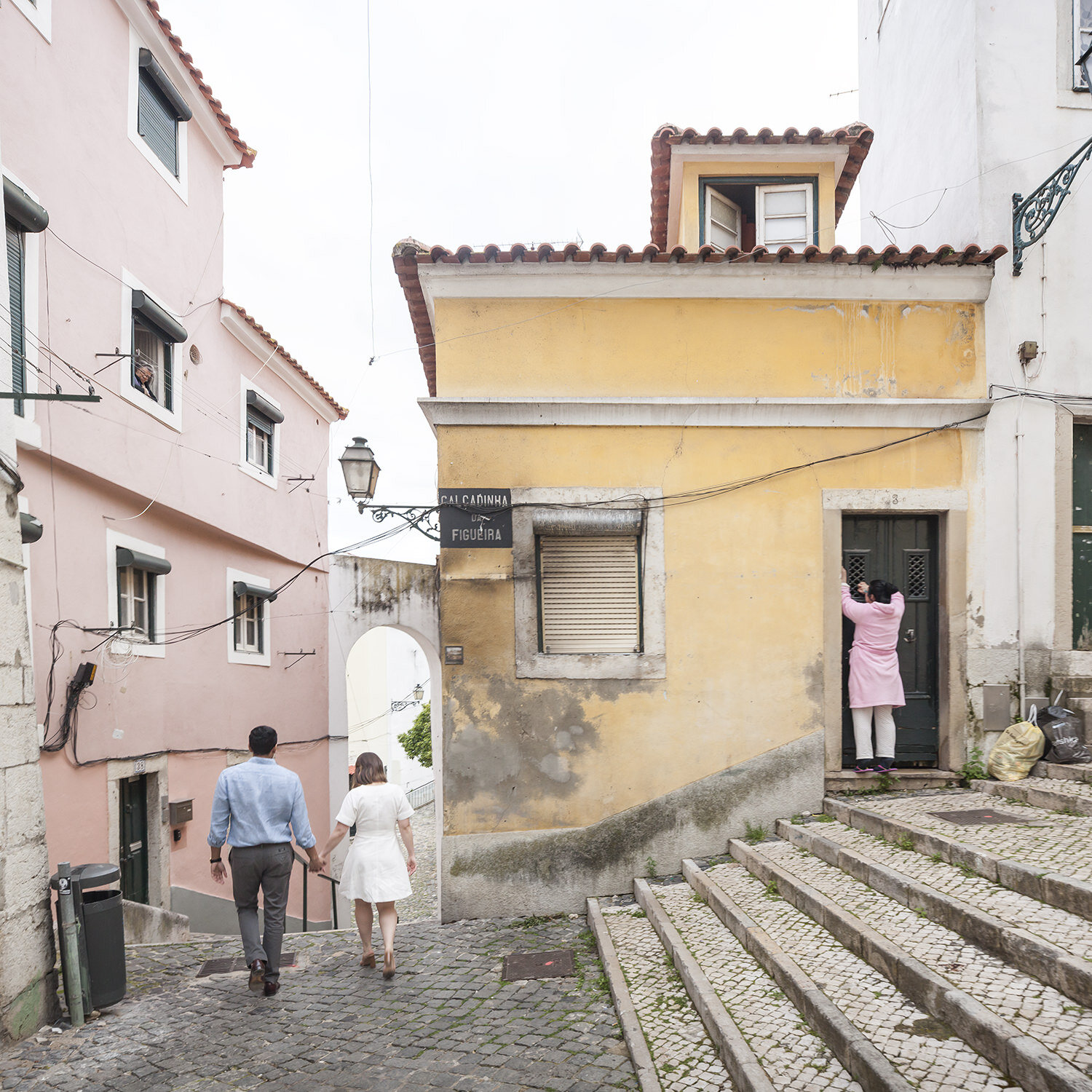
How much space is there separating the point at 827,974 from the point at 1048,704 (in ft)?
13.9

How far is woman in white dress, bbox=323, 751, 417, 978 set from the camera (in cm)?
541

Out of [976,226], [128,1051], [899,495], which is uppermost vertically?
[976,226]

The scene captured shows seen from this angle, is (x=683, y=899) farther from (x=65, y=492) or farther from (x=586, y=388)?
(x=65, y=492)

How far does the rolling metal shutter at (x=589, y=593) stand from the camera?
22.9 feet

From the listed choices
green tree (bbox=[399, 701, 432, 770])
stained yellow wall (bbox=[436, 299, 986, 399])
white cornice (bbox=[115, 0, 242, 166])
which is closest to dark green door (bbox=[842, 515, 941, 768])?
stained yellow wall (bbox=[436, 299, 986, 399])

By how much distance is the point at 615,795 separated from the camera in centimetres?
670

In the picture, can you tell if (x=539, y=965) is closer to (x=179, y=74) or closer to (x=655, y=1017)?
(x=655, y=1017)

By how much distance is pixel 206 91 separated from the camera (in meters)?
10.6

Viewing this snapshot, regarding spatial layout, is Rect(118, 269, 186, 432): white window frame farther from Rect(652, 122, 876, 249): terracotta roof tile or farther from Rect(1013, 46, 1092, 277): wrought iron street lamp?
Rect(1013, 46, 1092, 277): wrought iron street lamp

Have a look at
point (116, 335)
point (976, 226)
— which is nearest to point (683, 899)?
point (976, 226)

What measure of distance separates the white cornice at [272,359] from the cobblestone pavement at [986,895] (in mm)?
10495

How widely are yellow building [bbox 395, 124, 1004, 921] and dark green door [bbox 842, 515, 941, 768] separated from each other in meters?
0.02

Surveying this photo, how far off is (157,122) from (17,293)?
4289 millimetres

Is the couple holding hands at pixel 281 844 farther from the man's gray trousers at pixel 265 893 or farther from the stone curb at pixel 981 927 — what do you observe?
the stone curb at pixel 981 927
